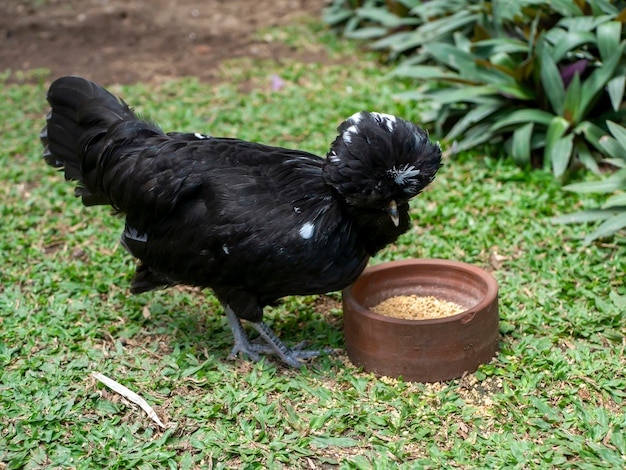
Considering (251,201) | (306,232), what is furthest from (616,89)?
(251,201)

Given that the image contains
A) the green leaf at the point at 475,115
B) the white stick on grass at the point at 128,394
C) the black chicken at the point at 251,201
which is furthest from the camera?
the green leaf at the point at 475,115

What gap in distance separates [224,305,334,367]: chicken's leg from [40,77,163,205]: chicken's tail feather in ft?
3.67

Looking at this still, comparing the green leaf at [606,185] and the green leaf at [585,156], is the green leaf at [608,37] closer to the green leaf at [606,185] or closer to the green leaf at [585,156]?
the green leaf at [585,156]

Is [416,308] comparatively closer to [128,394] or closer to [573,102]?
[128,394]

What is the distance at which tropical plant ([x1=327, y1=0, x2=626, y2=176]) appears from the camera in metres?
6.46

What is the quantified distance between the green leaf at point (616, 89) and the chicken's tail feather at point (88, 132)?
373 centimetres

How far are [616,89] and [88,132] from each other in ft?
13.9

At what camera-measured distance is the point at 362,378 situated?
4.48m

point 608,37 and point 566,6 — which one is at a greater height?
point 566,6

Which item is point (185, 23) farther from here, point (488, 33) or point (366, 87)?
point (488, 33)

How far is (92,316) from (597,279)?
3485mm

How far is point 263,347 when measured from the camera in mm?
4930

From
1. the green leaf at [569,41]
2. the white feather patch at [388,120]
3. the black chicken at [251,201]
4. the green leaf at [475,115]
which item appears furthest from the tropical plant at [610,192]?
the white feather patch at [388,120]

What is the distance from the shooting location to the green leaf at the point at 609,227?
213 inches
